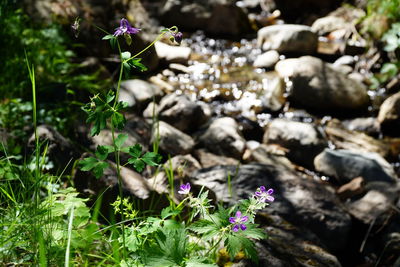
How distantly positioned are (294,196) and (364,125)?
10.1 feet

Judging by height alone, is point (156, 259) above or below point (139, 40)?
above

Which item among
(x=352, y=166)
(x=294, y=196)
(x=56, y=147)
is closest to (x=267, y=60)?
(x=352, y=166)

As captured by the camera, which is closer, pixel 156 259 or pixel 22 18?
pixel 156 259

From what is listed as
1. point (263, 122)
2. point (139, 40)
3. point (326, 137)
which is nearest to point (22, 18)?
point (139, 40)

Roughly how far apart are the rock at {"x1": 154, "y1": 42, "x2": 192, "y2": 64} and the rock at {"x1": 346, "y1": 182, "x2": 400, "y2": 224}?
4.31 metres

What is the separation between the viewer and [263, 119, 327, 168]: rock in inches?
217

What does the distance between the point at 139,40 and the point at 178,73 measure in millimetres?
912

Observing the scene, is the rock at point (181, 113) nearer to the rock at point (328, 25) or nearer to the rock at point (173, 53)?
the rock at point (173, 53)

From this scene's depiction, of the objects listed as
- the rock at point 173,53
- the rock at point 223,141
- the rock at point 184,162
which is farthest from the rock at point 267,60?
the rock at point 184,162

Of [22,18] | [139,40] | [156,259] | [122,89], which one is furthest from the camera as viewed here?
[139,40]

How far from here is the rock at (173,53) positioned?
7727mm

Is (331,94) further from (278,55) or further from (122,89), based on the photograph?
(122,89)

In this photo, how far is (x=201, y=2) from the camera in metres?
9.68

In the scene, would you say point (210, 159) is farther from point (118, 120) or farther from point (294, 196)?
point (118, 120)
